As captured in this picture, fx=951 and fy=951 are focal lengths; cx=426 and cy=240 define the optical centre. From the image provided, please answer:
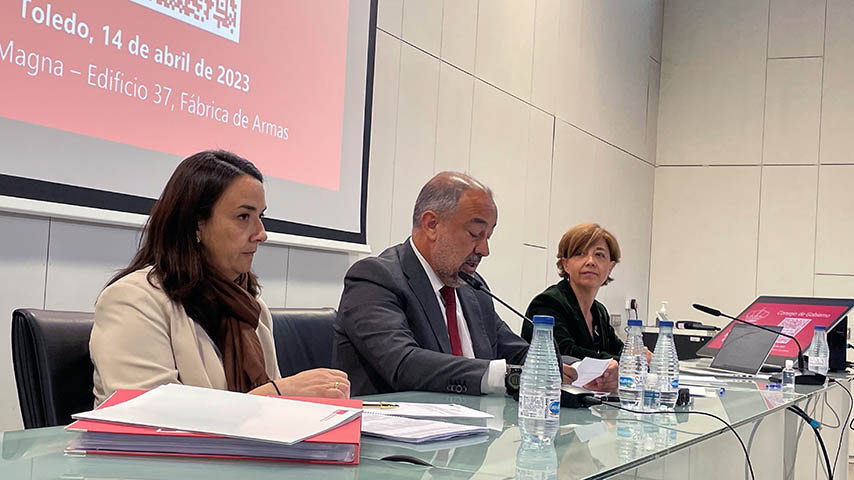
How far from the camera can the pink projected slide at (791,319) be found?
12.3 feet

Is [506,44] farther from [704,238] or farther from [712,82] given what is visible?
[704,238]

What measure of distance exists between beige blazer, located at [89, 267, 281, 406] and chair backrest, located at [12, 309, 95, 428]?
0.20 ft

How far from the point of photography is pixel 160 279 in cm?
200

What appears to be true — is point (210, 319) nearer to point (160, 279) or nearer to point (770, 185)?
point (160, 279)

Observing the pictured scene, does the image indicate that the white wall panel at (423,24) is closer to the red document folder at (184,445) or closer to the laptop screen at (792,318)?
the laptop screen at (792,318)

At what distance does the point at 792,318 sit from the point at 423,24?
2071 mm

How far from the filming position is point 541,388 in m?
1.56

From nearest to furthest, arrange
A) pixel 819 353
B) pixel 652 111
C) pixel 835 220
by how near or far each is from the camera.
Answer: pixel 819 353 < pixel 835 220 < pixel 652 111

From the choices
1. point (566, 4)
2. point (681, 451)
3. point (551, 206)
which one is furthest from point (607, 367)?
point (566, 4)

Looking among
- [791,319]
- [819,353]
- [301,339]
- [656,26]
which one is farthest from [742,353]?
[656,26]

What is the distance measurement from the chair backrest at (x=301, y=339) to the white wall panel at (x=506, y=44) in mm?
2185

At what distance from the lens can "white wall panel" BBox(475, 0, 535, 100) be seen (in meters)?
4.92

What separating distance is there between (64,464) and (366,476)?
0.35 metres

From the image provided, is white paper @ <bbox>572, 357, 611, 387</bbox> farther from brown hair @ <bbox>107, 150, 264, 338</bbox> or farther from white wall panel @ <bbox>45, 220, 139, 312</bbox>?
white wall panel @ <bbox>45, 220, 139, 312</bbox>
